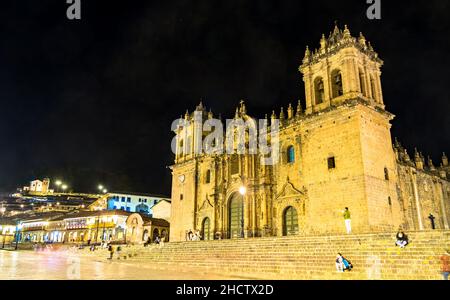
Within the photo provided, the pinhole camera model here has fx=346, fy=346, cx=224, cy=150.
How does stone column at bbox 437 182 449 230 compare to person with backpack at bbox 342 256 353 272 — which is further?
stone column at bbox 437 182 449 230

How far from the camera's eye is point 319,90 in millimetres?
26828

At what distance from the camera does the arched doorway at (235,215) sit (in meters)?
29.4

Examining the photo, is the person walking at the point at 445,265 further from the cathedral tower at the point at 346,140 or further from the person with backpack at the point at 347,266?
the cathedral tower at the point at 346,140

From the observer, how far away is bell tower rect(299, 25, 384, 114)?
2425 centimetres

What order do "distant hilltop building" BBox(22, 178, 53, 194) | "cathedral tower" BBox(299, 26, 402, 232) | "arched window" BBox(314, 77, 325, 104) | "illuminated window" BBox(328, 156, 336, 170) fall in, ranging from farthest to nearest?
1. "distant hilltop building" BBox(22, 178, 53, 194)
2. "arched window" BBox(314, 77, 325, 104)
3. "illuminated window" BBox(328, 156, 336, 170)
4. "cathedral tower" BBox(299, 26, 402, 232)

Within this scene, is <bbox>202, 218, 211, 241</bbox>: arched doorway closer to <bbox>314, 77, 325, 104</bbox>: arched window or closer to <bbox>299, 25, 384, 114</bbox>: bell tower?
<bbox>299, 25, 384, 114</bbox>: bell tower

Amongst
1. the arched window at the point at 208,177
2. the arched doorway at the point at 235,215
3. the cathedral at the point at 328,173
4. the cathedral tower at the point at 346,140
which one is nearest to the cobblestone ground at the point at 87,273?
the cathedral at the point at 328,173

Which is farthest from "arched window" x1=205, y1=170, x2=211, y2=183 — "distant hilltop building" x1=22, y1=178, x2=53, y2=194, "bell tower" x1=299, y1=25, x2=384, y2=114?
"distant hilltop building" x1=22, y1=178, x2=53, y2=194

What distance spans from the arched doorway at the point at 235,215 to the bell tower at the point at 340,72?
9.66 metres

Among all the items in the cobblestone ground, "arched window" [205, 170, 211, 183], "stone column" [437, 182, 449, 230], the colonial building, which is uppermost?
the colonial building

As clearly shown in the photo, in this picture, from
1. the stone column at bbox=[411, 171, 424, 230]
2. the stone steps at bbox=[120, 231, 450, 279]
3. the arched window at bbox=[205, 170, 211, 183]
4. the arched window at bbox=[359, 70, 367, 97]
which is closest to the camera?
the stone steps at bbox=[120, 231, 450, 279]

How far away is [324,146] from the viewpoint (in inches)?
944

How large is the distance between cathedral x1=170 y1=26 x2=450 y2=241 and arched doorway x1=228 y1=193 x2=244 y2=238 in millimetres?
85

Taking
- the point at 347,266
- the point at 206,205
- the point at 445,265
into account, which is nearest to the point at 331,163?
the point at 347,266
